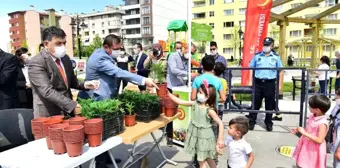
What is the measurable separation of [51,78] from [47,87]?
159mm

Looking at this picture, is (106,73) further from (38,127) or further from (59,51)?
(38,127)

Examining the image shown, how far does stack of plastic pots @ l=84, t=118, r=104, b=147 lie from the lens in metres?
1.93

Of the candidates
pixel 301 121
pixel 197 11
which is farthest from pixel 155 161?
pixel 197 11

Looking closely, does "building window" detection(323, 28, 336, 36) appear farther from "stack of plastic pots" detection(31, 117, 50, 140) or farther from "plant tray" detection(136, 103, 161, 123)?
"stack of plastic pots" detection(31, 117, 50, 140)

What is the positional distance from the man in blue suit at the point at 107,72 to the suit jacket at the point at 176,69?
1.43 meters

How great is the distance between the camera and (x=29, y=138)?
2.42 metres

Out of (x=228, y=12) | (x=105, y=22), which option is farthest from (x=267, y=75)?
(x=105, y=22)

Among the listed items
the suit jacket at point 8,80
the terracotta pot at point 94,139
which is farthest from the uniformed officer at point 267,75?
the suit jacket at point 8,80

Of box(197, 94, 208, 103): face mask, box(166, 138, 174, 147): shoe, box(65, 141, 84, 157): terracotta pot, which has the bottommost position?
box(166, 138, 174, 147): shoe

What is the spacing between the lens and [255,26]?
656 centimetres

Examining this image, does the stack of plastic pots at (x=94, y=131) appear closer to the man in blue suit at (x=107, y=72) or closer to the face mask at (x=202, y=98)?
the man in blue suit at (x=107, y=72)

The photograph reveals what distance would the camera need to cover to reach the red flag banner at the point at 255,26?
637 centimetres

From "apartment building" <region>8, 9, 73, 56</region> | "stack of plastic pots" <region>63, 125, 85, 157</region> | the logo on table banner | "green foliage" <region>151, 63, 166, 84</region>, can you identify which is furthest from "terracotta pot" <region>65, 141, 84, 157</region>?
"apartment building" <region>8, 9, 73, 56</region>

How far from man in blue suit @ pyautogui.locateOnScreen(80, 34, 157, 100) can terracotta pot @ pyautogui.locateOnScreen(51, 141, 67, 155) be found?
0.96m
